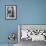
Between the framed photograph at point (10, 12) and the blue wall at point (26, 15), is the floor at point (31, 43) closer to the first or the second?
the blue wall at point (26, 15)

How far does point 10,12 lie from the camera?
181 inches

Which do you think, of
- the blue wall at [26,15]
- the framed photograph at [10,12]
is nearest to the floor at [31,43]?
the blue wall at [26,15]

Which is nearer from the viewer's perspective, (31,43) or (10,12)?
(31,43)

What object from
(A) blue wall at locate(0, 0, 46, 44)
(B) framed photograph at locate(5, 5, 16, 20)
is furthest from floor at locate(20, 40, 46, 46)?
(B) framed photograph at locate(5, 5, 16, 20)

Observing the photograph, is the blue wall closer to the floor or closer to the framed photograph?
→ the framed photograph

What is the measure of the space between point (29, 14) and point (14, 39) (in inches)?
38.0

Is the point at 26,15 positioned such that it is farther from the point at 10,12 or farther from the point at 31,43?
the point at 31,43

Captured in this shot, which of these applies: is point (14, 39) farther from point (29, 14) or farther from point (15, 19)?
point (29, 14)

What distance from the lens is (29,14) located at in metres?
4.60

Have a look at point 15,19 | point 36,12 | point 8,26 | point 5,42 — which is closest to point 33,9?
point 36,12

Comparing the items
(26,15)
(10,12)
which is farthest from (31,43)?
(10,12)

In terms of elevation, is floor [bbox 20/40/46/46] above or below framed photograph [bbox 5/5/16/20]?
below

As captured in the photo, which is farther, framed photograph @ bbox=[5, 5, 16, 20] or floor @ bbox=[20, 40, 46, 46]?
framed photograph @ bbox=[5, 5, 16, 20]

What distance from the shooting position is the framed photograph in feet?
15.0
